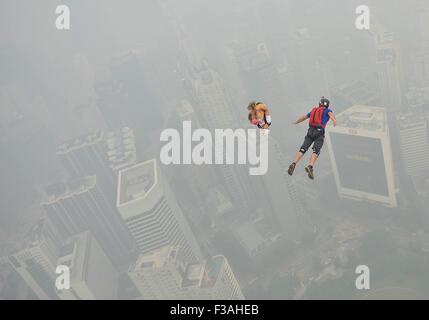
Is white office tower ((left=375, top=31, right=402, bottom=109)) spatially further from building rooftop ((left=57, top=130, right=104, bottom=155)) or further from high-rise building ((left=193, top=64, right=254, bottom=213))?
building rooftop ((left=57, top=130, right=104, bottom=155))

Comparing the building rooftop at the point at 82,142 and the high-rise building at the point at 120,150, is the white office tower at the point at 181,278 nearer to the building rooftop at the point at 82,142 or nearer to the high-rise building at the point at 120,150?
the high-rise building at the point at 120,150

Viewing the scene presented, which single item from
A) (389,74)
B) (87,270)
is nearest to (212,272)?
(87,270)

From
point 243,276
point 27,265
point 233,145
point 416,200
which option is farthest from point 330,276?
point 27,265

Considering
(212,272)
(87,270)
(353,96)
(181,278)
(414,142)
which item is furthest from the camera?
(353,96)

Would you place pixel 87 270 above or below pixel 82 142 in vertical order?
below

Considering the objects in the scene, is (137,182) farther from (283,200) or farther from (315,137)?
(315,137)

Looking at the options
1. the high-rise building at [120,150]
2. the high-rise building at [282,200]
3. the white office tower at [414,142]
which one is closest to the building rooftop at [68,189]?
the high-rise building at [120,150]

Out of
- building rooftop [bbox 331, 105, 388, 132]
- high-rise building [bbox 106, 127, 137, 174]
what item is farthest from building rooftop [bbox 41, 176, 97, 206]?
building rooftop [bbox 331, 105, 388, 132]

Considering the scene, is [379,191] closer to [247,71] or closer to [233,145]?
[233,145]

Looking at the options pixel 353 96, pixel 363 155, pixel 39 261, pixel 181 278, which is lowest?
pixel 363 155
